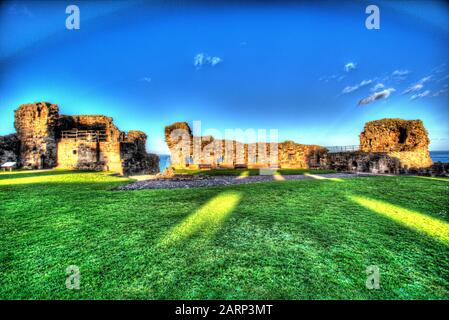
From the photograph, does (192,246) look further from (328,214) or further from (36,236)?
(328,214)

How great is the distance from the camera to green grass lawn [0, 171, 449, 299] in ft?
7.22

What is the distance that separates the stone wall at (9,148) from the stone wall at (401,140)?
37.8 m

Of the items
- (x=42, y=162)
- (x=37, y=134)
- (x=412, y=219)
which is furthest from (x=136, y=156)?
(x=412, y=219)

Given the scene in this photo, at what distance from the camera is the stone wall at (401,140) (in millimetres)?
19281

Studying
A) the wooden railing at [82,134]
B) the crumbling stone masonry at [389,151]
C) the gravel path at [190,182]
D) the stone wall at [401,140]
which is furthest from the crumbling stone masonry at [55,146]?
the stone wall at [401,140]

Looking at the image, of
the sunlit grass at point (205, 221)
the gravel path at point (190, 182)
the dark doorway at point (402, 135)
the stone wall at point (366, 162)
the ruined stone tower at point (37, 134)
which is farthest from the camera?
the dark doorway at point (402, 135)

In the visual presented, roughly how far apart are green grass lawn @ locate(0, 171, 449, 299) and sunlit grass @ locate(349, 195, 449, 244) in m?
0.02

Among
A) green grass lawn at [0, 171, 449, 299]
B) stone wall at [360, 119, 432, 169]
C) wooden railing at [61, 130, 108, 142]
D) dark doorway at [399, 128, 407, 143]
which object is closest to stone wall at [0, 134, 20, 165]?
wooden railing at [61, 130, 108, 142]

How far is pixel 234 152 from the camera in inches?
1067

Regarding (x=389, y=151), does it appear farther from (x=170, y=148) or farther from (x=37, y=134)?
(x=37, y=134)

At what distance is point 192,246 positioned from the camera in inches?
128

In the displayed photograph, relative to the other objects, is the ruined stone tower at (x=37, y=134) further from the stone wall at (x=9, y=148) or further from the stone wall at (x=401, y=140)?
the stone wall at (x=401, y=140)
